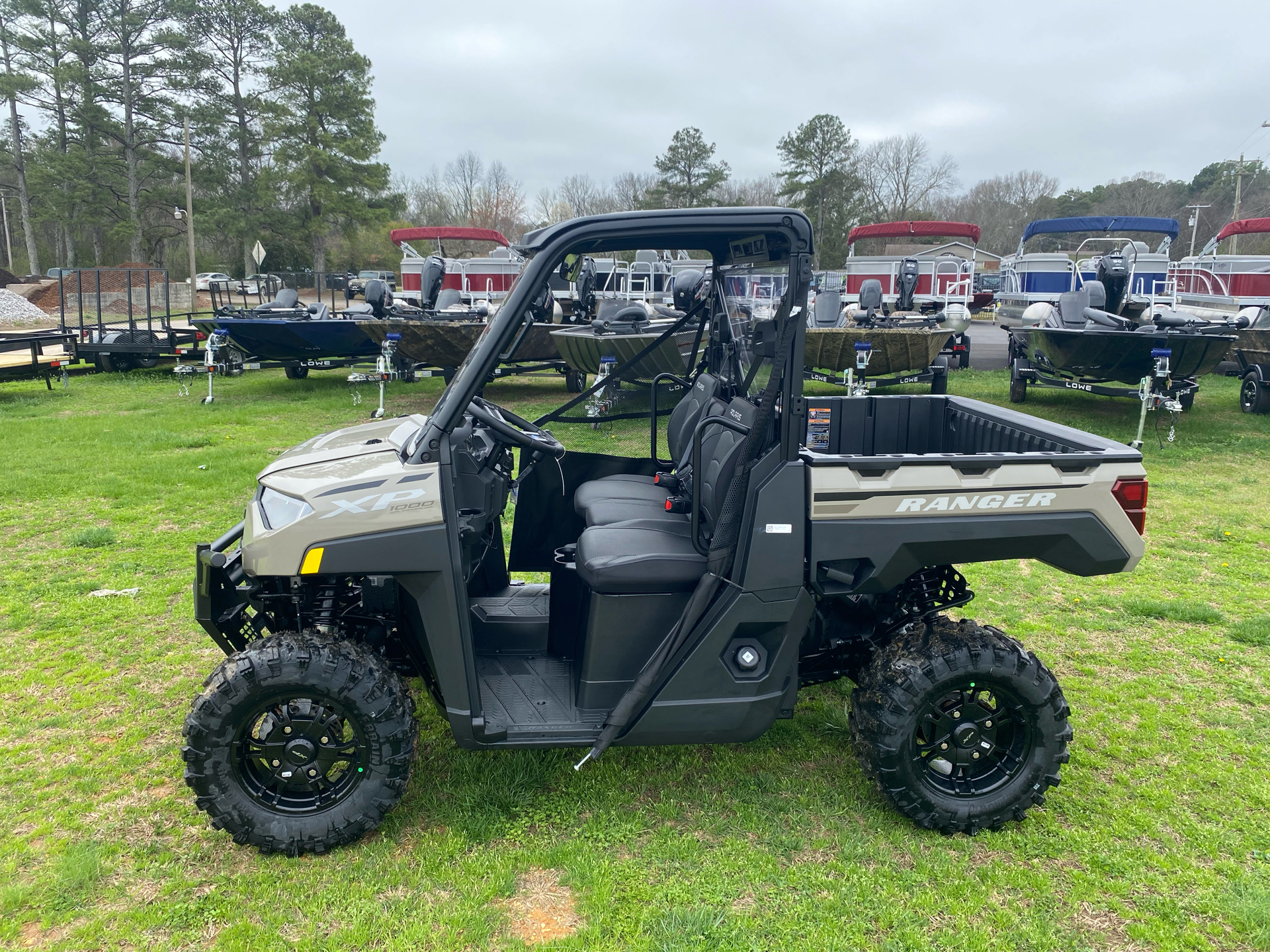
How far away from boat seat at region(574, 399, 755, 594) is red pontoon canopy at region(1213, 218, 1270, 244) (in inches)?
633

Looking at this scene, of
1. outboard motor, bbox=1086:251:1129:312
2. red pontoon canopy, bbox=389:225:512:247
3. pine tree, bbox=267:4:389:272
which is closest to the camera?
outboard motor, bbox=1086:251:1129:312

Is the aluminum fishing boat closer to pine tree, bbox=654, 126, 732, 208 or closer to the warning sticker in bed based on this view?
the warning sticker in bed

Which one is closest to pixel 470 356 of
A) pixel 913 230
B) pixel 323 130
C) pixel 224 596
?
pixel 224 596

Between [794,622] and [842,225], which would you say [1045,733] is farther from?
[842,225]

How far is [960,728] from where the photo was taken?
116 inches

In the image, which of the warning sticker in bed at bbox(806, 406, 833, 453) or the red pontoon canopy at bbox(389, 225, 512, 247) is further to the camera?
the red pontoon canopy at bbox(389, 225, 512, 247)

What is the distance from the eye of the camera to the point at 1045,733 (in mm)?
2945

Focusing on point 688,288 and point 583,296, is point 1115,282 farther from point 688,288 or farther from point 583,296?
point 688,288

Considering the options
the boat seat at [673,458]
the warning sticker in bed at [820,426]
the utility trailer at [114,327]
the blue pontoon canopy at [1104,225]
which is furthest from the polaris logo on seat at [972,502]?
the blue pontoon canopy at [1104,225]

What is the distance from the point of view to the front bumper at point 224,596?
296 cm

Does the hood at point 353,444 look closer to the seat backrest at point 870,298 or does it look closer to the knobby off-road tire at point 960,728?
the knobby off-road tire at point 960,728

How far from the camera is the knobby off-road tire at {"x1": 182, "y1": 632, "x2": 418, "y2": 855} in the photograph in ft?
8.87

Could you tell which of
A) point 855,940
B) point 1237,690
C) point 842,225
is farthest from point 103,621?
point 842,225

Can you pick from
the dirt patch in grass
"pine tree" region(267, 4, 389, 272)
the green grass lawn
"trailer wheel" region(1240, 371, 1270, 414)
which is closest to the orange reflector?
the green grass lawn
